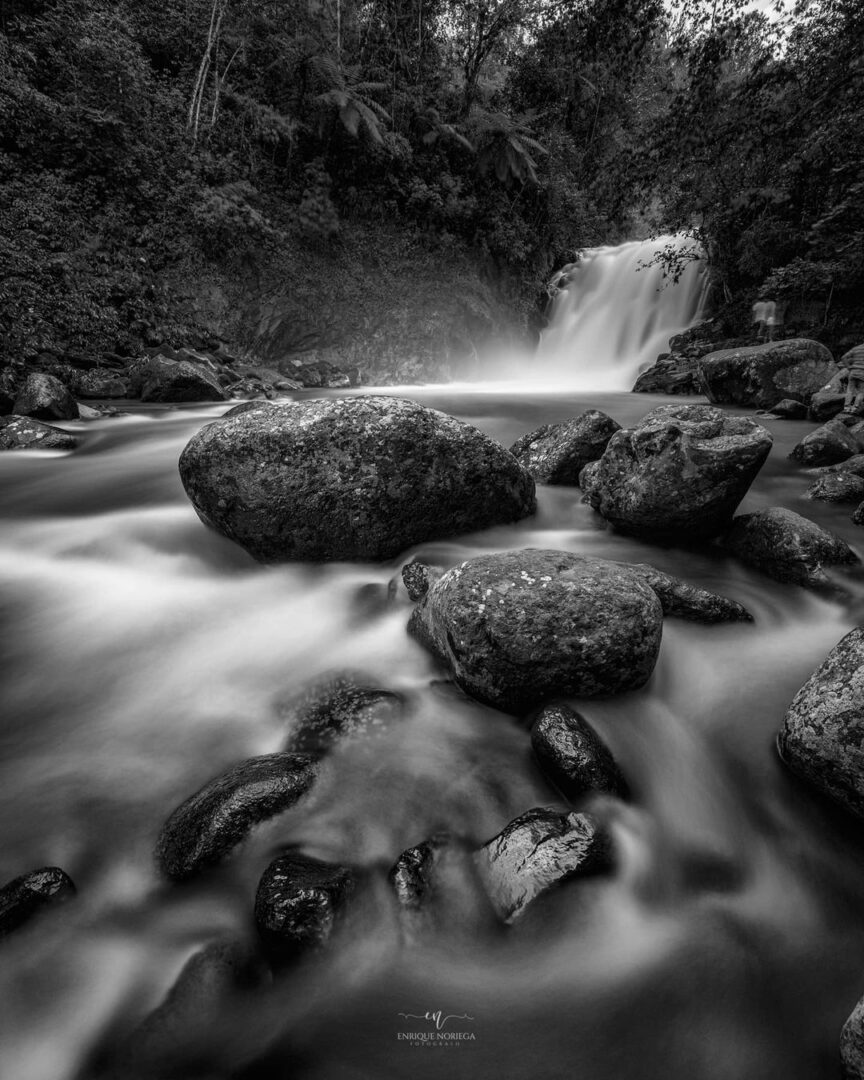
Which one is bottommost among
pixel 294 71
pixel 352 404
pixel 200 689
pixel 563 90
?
pixel 200 689

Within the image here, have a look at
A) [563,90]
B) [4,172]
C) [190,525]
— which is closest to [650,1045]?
[190,525]

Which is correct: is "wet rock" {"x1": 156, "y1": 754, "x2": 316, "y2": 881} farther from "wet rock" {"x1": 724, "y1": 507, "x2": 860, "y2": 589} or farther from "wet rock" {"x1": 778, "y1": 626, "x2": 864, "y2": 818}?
"wet rock" {"x1": 724, "y1": 507, "x2": 860, "y2": 589}

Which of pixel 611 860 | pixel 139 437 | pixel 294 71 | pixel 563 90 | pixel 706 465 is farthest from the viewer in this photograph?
pixel 563 90

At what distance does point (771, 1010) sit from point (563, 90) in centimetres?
2738

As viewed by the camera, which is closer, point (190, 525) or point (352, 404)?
point (352, 404)

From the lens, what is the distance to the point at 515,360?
17656mm

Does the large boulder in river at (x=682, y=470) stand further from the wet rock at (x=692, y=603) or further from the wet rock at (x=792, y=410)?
the wet rock at (x=792, y=410)

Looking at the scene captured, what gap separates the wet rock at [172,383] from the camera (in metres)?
10.1

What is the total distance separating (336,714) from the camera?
8.57ft

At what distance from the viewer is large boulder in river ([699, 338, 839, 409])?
8602 mm

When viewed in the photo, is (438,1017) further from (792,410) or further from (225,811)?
(792,410)

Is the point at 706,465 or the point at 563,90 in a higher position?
the point at 563,90

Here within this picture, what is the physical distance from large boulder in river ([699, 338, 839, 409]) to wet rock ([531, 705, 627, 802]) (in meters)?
8.64

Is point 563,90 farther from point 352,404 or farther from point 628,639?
point 628,639
